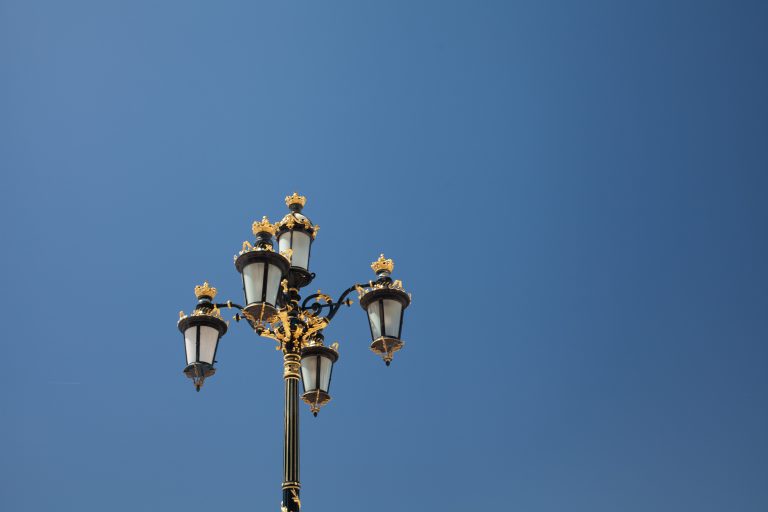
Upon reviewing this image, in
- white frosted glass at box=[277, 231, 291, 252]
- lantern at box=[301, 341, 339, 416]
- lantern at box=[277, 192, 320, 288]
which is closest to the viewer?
lantern at box=[277, 192, 320, 288]

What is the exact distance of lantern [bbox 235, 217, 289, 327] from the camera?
9.78 meters

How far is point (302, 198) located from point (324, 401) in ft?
8.96

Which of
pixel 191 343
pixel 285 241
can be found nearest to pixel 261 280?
pixel 191 343

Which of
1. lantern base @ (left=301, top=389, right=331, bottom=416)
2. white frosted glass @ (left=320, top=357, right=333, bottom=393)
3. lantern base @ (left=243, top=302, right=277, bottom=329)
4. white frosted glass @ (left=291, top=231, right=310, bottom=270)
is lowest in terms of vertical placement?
lantern base @ (left=301, top=389, right=331, bottom=416)

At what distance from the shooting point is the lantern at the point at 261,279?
9.78 m

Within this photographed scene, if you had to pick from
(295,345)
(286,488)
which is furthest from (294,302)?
(286,488)

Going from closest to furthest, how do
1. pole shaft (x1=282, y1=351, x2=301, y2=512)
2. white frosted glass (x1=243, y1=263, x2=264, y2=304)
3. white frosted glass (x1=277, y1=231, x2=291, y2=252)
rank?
pole shaft (x1=282, y1=351, x2=301, y2=512)
white frosted glass (x1=243, y1=263, x2=264, y2=304)
white frosted glass (x1=277, y1=231, x2=291, y2=252)

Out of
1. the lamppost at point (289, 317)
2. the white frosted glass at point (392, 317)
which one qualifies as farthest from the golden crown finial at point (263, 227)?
the white frosted glass at point (392, 317)

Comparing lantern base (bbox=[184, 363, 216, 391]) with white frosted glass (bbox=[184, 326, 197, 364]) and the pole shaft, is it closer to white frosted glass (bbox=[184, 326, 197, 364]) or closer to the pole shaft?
white frosted glass (bbox=[184, 326, 197, 364])

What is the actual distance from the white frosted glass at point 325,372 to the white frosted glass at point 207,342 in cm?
176

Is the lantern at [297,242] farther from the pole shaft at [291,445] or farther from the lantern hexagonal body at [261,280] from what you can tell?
the pole shaft at [291,445]

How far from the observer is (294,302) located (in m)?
10.8

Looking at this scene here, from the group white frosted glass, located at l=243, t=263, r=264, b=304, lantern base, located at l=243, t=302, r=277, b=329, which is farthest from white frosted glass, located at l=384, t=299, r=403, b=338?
white frosted glass, located at l=243, t=263, r=264, b=304

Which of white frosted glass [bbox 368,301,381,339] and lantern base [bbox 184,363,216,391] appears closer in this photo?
lantern base [bbox 184,363,216,391]
